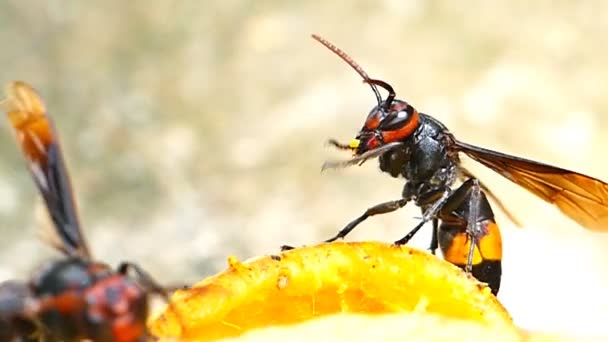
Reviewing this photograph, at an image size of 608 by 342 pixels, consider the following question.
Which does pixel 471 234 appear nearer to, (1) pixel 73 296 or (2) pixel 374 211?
(2) pixel 374 211

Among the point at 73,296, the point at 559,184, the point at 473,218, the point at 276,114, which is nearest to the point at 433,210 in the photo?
the point at 473,218

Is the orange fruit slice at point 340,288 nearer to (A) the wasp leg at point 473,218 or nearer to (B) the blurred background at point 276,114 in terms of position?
(A) the wasp leg at point 473,218

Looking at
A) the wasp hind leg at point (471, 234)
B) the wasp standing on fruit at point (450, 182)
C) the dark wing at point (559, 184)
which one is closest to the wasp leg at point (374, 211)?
the wasp standing on fruit at point (450, 182)

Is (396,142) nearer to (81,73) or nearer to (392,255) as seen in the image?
(392,255)

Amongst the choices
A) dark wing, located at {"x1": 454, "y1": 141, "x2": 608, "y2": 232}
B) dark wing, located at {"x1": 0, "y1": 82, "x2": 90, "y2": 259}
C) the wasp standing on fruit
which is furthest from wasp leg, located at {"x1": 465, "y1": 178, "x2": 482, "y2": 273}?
dark wing, located at {"x1": 0, "y1": 82, "x2": 90, "y2": 259}

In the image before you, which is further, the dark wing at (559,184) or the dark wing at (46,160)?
the dark wing at (559,184)
